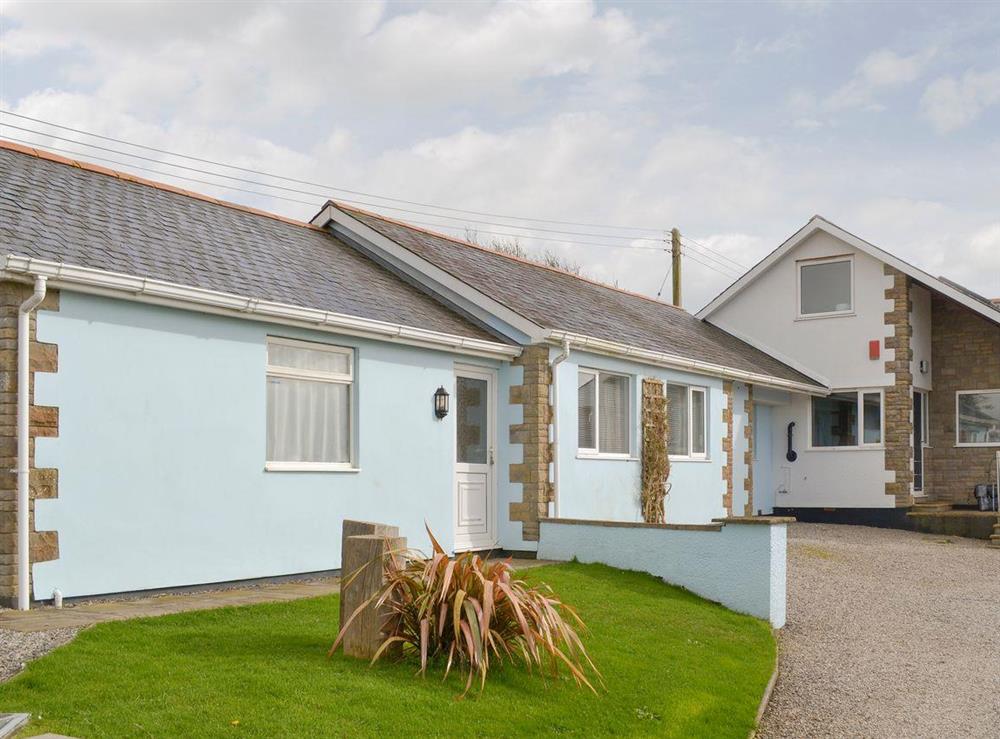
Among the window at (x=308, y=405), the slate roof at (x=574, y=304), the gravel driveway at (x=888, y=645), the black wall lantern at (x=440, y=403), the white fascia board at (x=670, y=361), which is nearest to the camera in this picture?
the gravel driveway at (x=888, y=645)

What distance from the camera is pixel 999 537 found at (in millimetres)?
17844

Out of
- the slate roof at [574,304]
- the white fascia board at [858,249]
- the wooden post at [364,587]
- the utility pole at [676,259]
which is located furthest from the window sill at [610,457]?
the utility pole at [676,259]

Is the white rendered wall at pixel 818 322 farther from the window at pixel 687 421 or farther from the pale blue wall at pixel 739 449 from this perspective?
the window at pixel 687 421

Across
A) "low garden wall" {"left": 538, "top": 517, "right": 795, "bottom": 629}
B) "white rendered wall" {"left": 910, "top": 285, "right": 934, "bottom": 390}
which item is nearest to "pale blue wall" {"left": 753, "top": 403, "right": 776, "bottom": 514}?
"white rendered wall" {"left": 910, "top": 285, "right": 934, "bottom": 390}

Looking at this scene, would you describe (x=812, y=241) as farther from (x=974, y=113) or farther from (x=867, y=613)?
(x=867, y=613)

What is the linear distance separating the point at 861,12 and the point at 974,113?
2838 mm

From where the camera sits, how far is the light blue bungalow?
28.6ft

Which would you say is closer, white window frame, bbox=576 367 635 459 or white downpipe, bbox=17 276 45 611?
white downpipe, bbox=17 276 45 611

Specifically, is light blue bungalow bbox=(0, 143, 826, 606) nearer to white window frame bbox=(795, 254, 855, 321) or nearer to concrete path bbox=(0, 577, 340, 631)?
concrete path bbox=(0, 577, 340, 631)

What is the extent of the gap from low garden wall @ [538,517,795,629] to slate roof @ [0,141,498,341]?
10.2 feet

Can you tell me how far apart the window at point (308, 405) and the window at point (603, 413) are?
4.00m

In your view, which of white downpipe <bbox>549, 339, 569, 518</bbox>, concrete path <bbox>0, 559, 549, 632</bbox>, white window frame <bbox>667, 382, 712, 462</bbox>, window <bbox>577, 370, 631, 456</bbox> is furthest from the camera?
white window frame <bbox>667, 382, 712, 462</bbox>

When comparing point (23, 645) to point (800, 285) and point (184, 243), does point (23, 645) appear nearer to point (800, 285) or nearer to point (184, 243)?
point (184, 243)

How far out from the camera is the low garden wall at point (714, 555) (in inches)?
407
